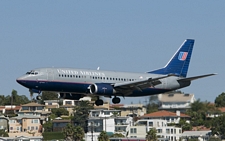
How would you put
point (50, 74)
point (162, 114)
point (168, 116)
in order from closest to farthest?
point (50, 74)
point (162, 114)
point (168, 116)

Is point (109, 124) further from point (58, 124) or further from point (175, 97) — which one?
point (175, 97)

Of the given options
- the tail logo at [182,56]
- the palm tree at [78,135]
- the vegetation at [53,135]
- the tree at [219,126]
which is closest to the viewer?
the tail logo at [182,56]

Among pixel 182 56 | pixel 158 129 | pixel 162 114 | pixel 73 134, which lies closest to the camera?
pixel 182 56

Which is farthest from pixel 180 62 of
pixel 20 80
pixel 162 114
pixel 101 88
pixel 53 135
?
pixel 162 114

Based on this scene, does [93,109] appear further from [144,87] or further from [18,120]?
[144,87]

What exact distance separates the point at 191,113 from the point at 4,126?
1946 inches

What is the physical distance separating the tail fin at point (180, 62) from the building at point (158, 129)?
59.6m

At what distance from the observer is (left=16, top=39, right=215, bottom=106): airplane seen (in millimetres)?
86000

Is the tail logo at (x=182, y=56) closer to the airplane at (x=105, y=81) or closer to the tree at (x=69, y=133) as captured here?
the airplane at (x=105, y=81)

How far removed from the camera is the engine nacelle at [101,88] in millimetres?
88500

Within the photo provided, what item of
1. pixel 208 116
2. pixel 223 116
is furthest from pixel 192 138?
pixel 208 116

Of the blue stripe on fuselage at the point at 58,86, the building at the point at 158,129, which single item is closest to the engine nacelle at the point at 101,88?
the blue stripe on fuselage at the point at 58,86

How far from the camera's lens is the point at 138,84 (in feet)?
300

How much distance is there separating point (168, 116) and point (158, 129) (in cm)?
1802
